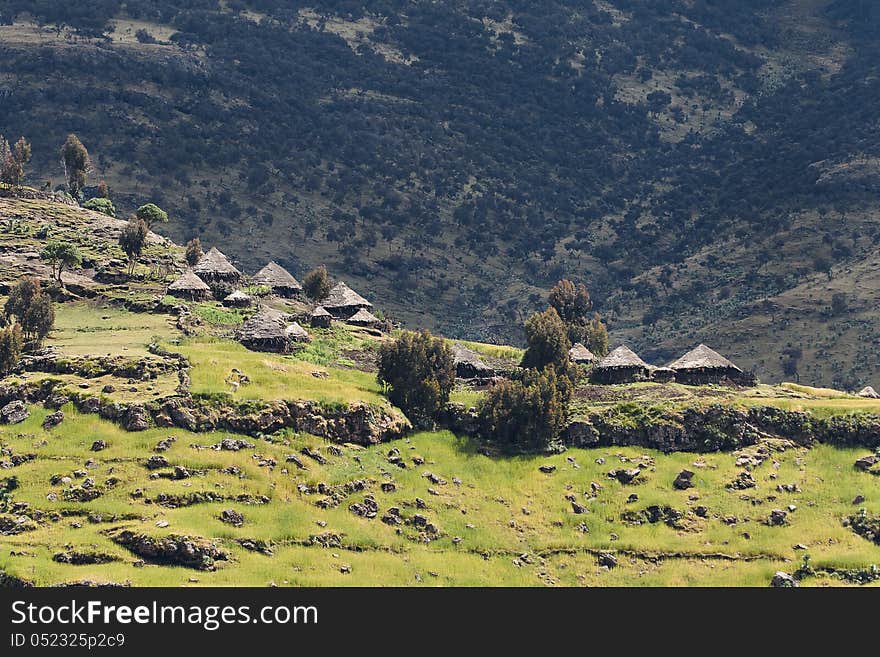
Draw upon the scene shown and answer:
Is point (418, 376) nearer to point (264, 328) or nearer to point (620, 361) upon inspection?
point (264, 328)

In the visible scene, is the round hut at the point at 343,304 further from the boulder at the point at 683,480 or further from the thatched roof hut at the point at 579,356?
the boulder at the point at 683,480

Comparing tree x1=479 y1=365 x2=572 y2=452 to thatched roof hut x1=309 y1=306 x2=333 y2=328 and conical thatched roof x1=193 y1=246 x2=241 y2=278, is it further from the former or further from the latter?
conical thatched roof x1=193 y1=246 x2=241 y2=278

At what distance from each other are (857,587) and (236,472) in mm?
32507

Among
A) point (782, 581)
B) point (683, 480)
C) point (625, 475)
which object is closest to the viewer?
point (782, 581)

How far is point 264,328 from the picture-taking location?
78.2 meters

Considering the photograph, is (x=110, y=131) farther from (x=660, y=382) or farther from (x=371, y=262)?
(x=660, y=382)

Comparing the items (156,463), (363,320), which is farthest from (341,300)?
(156,463)

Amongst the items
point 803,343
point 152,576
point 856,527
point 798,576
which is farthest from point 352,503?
point 803,343

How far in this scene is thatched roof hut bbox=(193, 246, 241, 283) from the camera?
94.6 m

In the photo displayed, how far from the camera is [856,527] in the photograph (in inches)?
2281

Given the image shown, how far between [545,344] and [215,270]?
109 ft

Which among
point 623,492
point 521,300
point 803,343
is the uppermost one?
point 623,492

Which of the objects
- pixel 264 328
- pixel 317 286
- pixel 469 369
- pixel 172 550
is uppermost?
pixel 469 369

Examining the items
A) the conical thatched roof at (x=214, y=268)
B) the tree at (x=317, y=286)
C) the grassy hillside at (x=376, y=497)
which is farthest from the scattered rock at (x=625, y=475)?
the conical thatched roof at (x=214, y=268)
